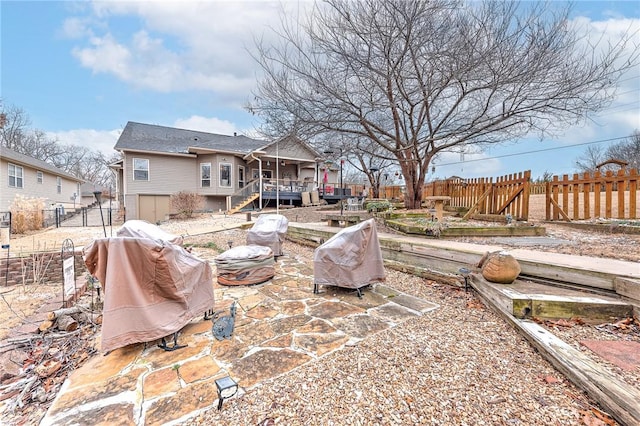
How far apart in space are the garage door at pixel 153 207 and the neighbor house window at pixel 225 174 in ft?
11.0

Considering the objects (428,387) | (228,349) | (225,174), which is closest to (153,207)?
(225,174)

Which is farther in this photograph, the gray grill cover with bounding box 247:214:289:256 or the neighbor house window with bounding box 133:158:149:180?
the neighbor house window with bounding box 133:158:149:180

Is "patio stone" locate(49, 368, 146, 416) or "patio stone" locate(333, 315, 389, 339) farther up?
"patio stone" locate(333, 315, 389, 339)

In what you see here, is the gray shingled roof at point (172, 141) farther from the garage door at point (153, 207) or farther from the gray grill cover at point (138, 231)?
the gray grill cover at point (138, 231)

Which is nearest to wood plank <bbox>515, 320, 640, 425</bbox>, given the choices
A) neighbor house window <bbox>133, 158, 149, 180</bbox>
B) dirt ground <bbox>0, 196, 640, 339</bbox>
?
dirt ground <bbox>0, 196, 640, 339</bbox>

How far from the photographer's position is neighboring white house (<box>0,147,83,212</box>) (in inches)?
560

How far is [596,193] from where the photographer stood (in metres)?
6.75

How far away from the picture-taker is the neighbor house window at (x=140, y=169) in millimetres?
15820

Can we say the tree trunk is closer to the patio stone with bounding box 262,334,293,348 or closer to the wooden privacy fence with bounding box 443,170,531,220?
the wooden privacy fence with bounding box 443,170,531,220

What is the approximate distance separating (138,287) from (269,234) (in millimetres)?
3759

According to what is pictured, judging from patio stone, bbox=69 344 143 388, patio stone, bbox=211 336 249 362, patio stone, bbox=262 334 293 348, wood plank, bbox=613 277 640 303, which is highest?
wood plank, bbox=613 277 640 303

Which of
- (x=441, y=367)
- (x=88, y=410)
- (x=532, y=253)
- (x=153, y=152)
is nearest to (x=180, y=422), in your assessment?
(x=88, y=410)

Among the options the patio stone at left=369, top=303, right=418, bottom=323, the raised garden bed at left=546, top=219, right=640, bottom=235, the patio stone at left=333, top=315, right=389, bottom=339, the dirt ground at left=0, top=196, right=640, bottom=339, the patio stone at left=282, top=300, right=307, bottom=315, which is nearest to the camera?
the patio stone at left=333, top=315, right=389, bottom=339

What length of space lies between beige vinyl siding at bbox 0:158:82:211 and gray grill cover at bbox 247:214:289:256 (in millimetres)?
16077
